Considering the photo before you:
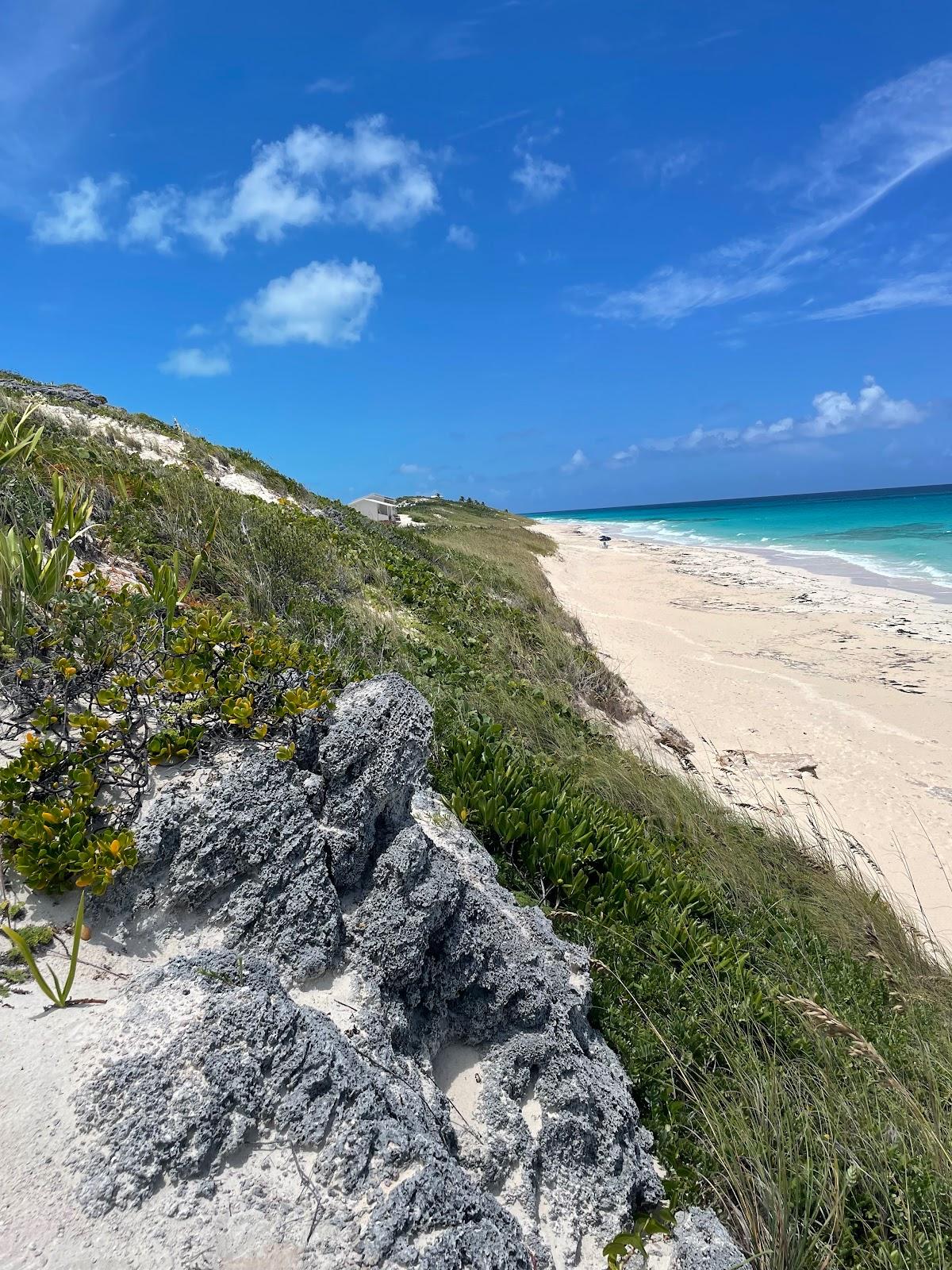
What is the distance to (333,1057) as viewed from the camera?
6.39ft

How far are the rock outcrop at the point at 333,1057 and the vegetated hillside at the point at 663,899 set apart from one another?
0.86 feet

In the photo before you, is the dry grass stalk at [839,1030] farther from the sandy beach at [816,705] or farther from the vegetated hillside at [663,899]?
the sandy beach at [816,705]

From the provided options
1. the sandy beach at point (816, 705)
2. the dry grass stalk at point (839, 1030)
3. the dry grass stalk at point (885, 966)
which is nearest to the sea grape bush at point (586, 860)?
the dry grass stalk at point (839, 1030)

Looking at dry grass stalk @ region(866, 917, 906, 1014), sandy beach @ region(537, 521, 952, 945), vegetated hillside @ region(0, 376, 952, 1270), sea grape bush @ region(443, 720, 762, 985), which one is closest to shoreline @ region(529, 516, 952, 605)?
sandy beach @ region(537, 521, 952, 945)

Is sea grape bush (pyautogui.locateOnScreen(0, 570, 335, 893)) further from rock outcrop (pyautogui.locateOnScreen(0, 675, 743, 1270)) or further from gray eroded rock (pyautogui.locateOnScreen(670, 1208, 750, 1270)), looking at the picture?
gray eroded rock (pyautogui.locateOnScreen(670, 1208, 750, 1270))

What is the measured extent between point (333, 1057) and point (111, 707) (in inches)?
69.8

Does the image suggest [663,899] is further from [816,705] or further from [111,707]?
[816,705]

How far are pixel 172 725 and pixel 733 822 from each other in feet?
15.3

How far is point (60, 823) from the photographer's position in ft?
7.58

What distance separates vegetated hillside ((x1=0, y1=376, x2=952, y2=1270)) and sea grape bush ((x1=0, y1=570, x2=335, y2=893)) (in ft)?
0.08

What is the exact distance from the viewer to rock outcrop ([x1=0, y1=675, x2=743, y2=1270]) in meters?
1.62

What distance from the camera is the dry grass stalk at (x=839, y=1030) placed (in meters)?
2.85

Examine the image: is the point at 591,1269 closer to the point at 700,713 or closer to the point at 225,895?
the point at 225,895

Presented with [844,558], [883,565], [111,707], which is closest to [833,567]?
[883,565]
